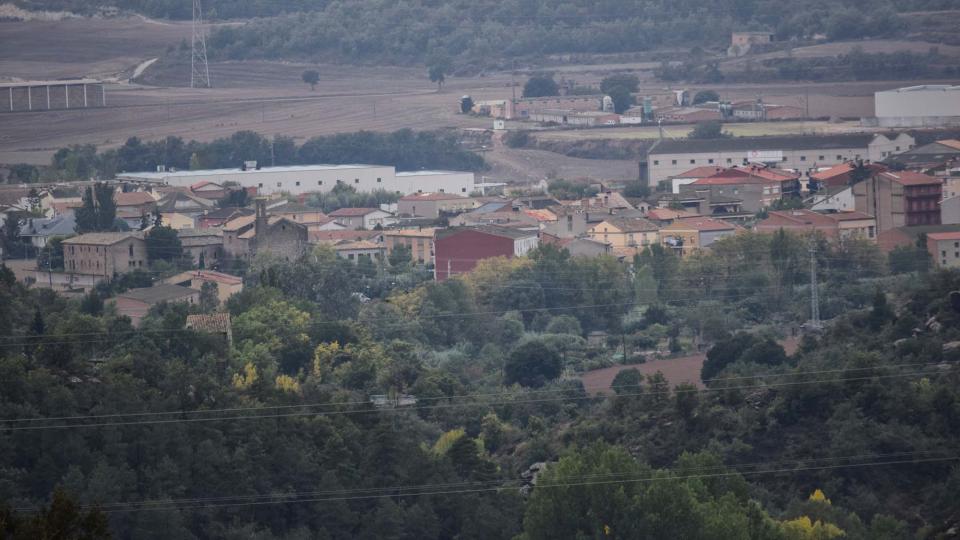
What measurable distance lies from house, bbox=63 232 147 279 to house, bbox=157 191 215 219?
480cm

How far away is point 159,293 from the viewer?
83.1ft

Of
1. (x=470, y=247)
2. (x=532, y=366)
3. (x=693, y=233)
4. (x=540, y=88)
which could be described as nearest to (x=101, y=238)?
(x=470, y=247)

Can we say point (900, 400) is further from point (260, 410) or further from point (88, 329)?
point (88, 329)

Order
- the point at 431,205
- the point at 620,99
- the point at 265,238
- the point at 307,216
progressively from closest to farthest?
1. the point at 265,238
2. the point at 307,216
3. the point at 431,205
4. the point at 620,99

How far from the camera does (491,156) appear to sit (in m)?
45.4

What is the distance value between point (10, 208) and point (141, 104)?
659 inches

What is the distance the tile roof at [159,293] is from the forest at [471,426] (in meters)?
1.05

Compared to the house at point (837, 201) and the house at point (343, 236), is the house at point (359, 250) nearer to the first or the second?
the house at point (343, 236)

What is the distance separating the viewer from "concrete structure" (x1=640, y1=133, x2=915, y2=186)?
38844mm

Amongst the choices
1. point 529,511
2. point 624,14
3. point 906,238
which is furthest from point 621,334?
point 624,14

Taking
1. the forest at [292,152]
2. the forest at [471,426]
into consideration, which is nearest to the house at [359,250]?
the forest at [471,426]

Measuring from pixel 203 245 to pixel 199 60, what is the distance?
93.8 ft

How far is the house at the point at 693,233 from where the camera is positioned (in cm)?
2930

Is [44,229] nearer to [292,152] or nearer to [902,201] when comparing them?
[902,201]
